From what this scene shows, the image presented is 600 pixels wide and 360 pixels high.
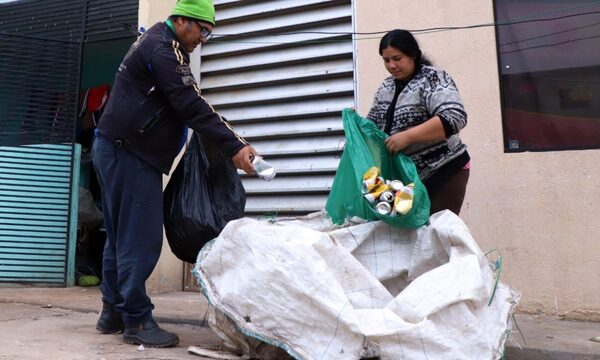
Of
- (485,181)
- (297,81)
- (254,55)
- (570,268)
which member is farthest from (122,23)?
(570,268)

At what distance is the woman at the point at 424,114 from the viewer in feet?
8.87

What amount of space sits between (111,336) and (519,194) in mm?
2716

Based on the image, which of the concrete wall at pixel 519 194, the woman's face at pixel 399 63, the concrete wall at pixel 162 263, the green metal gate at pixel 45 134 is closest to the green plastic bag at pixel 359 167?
the woman's face at pixel 399 63

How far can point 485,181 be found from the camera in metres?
3.90

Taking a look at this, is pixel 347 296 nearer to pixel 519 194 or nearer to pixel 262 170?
pixel 262 170

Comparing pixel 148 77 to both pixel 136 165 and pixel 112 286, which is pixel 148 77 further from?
pixel 112 286

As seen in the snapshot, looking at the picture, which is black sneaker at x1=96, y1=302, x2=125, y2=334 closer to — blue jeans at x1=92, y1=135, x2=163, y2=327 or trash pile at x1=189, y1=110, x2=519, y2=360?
blue jeans at x1=92, y1=135, x2=163, y2=327

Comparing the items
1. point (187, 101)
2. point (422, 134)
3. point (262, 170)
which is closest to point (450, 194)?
point (422, 134)

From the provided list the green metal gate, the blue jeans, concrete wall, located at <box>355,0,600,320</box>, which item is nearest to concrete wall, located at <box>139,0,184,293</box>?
the green metal gate

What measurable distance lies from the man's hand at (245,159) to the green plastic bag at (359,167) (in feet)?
1.44

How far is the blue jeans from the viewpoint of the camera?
2752mm

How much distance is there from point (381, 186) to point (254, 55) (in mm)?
2793

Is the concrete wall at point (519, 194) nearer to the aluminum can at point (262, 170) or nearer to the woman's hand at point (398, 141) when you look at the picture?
the woman's hand at point (398, 141)

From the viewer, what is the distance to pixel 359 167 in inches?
102
